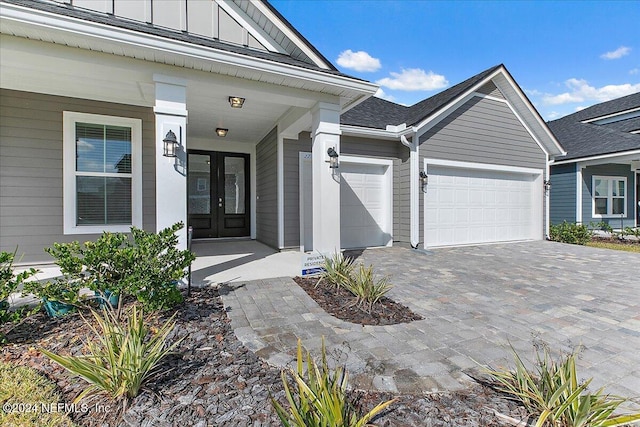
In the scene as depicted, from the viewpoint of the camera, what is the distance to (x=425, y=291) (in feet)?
13.3

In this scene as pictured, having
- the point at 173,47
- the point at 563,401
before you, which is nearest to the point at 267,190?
the point at 173,47

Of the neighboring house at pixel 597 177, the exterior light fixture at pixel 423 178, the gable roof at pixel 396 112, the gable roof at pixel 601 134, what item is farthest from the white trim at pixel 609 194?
the exterior light fixture at pixel 423 178

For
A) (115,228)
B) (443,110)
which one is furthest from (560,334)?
(115,228)

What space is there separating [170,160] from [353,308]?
9.54 feet

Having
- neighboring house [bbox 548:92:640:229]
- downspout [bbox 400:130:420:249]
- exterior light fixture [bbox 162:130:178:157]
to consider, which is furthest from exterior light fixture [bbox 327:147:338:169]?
neighboring house [bbox 548:92:640:229]

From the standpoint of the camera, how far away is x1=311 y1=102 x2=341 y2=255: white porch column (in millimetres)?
4828

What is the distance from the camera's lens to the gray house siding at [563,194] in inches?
421

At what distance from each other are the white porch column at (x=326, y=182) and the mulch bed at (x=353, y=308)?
98cm

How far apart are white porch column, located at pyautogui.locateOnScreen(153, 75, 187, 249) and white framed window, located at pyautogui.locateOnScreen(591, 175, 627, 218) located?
14010 millimetres

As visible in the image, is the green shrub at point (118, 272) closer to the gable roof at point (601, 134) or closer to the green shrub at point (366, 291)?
the green shrub at point (366, 291)

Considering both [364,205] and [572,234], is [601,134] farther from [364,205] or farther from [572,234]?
[364,205]

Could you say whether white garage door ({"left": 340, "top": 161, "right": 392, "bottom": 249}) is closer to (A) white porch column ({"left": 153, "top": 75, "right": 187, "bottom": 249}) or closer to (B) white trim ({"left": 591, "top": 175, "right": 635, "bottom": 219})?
(A) white porch column ({"left": 153, "top": 75, "right": 187, "bottom": 249})

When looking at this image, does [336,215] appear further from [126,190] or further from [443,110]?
[443,110]

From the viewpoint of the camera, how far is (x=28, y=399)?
184cm
